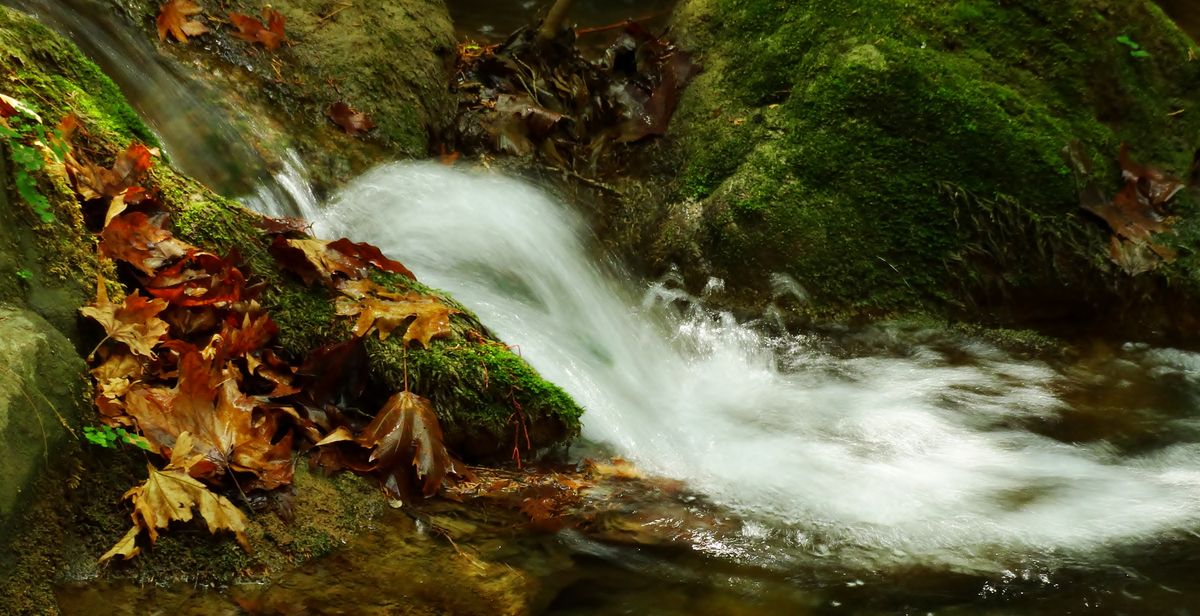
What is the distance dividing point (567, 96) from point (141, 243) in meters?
3.40

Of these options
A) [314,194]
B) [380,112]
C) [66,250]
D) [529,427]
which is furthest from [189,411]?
[380,112]

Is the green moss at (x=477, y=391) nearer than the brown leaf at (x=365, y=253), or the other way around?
the green moss at (x=477, y=391)

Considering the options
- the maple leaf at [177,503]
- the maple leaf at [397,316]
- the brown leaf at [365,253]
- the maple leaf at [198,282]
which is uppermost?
the brown leaf at [365,253]

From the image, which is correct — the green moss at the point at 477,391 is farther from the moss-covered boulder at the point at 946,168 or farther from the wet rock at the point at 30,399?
the moss-covered boulder at the point at 946,168

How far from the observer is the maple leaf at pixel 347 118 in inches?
192

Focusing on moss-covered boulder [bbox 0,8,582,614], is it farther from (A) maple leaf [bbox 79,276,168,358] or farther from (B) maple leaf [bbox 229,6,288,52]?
(B) maple leaf [bbox 229,6,288,52]

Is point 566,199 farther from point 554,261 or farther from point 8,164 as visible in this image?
point 8,164

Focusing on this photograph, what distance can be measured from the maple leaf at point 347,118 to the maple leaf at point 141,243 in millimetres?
2118

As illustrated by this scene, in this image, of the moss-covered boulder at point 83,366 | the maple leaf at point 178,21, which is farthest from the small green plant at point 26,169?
the maple leaf at point 178,21

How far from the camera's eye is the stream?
8.40 feet

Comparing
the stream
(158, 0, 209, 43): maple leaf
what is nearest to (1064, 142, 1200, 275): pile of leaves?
the stream

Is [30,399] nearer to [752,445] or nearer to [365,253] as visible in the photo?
[365,253]

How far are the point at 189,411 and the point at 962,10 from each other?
15.1 ft

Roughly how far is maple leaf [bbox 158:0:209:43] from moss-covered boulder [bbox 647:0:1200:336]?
2.84 metres
